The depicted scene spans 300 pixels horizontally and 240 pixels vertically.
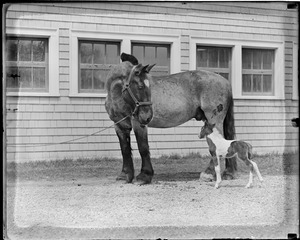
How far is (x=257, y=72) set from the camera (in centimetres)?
214

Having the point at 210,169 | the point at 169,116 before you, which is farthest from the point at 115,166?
the point at 210,169

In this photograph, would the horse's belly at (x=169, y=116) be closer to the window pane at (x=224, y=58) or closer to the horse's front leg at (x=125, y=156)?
the horse's front leg at (x=125, y=156)

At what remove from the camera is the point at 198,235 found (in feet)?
6.49

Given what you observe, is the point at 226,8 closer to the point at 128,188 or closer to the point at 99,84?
the point at 99,84

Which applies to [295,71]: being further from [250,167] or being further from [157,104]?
[157,104]

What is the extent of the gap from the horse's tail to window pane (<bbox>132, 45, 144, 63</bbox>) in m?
0.48

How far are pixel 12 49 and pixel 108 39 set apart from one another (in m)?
0.45

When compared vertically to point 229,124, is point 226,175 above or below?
below

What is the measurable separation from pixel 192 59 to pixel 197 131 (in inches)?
13.9

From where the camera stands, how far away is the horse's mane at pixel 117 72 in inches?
82.4

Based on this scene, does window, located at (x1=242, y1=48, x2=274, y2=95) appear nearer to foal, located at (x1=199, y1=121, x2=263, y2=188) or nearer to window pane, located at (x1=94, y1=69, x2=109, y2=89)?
foal, located at (x1=199, y1=121, x2=263, y2=188)

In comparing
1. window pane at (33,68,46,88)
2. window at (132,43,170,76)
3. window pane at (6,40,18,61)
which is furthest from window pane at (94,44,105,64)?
window pane at (6,40,18,61)

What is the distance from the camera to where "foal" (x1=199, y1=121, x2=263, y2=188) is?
2115 mm

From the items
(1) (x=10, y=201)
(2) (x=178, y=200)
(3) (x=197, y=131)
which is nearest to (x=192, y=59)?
(3) (x=197, y=131)
